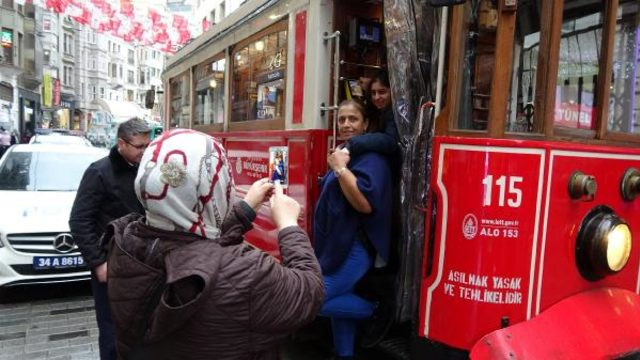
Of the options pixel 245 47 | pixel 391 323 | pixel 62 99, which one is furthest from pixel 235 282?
pixel 62 99

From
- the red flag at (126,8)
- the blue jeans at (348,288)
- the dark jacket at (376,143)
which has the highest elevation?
the red flag at (126,8)

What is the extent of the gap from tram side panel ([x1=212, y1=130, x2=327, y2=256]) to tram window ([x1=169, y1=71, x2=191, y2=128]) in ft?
8.14

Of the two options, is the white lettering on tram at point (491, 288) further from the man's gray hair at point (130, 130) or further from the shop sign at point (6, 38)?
the shop sign at point (6, 38)

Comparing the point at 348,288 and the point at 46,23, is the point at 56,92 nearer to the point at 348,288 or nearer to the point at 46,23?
the point at 46,23

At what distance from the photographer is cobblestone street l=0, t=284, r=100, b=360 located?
4.14m

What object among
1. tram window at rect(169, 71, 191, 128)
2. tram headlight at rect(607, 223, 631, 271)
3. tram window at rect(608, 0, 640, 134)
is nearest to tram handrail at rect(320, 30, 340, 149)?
tram window at rect(608, 0, 640, 134)

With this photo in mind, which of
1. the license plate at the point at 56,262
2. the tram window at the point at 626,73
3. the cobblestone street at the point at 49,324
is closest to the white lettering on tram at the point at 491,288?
the tram window at the point at 626,73

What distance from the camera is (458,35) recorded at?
2.43 meters

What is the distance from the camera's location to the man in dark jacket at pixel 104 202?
3076 millimetres

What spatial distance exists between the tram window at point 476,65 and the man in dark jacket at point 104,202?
1882 millimetres

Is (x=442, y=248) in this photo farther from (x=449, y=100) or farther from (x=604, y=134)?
(x=604, y=134)

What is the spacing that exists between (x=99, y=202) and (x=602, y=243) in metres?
2.70

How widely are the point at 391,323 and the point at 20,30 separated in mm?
35988

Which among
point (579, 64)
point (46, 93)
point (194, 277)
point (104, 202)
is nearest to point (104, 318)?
point (104, 202)
